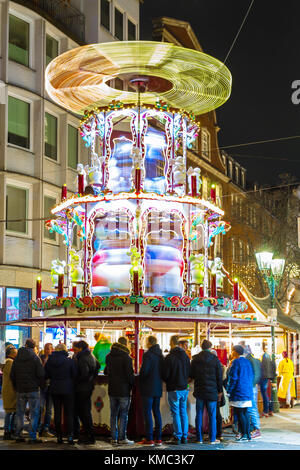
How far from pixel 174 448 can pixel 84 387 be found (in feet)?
6.61

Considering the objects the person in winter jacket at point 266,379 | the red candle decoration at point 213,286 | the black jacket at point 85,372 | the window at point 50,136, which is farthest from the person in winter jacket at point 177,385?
the window at point 50,136

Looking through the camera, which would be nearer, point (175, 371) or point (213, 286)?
point (175, 371)

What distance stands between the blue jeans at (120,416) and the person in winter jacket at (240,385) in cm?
199

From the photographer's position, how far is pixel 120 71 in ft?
63.7

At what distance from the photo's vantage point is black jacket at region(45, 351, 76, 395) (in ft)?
46.9

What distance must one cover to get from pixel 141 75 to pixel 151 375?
860 centimetres

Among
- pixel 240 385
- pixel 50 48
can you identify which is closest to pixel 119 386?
pixel 240 385

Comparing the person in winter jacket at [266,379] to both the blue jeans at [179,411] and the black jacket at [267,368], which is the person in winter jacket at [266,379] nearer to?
the black jacket at [267,368]

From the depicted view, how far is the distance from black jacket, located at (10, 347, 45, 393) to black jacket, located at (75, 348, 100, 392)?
67 cm

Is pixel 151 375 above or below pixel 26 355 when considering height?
below

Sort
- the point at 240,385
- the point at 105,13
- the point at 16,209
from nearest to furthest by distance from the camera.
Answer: the point at 240,385, the point at 16,209, the point at 105,13

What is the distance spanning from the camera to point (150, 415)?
563 inches

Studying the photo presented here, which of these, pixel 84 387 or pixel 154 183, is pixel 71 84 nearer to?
pixel 154 183

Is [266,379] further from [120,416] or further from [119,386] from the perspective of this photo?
[119,386]
